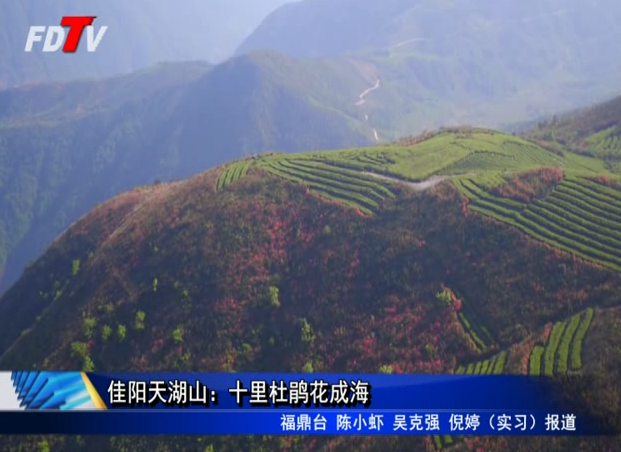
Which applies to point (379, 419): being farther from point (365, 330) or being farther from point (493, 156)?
point (493, 156)

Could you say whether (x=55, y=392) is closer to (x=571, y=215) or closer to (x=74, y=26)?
(x=74, y=26)

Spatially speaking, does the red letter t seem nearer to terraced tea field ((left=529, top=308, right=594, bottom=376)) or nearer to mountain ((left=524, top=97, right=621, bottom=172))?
terraced tea field ((left=529, top=308, right=594, bottom=376))

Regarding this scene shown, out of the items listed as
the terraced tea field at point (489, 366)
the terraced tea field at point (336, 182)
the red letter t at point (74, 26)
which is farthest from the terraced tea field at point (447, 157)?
the red letter t at point (74, 26)

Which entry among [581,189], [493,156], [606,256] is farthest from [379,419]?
[493,156]

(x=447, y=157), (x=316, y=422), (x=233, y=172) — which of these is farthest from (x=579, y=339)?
(x=233, y=172)

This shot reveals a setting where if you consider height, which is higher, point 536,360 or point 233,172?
point 233,172

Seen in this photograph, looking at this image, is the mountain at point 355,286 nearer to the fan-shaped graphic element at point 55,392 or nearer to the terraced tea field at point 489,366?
the terraced tea field at point 489,366
